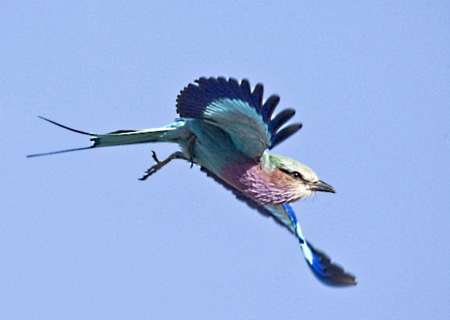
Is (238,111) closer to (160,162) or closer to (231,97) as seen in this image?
(231,97)

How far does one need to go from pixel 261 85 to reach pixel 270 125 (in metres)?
0.37

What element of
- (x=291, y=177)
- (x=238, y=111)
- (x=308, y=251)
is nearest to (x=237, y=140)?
(x=238, y=111)

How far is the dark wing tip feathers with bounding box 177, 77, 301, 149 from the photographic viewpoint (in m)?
6.87

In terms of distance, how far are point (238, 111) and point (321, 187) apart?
1237mm

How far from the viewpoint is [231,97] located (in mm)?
6934

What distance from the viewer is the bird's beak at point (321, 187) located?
7711mm

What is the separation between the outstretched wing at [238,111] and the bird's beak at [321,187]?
68 cm

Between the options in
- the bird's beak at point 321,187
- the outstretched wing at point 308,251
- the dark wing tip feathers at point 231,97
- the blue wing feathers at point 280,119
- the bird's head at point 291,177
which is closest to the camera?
the dark wing tip feathers at point 231,97

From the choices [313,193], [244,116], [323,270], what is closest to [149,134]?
[244,116]

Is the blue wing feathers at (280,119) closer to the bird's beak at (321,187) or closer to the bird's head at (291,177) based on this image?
the bird's head at (291,177)

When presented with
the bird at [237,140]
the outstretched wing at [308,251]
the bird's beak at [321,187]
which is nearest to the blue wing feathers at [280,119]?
the bird at [237,140]

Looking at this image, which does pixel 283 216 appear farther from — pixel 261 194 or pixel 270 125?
pixel 270 125

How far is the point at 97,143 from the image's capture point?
7277 millimetres

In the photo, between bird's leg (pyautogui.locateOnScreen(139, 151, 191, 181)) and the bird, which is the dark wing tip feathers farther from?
bird's leg (pyautogui.locateOnScreen(139, 151, 191, 181))
